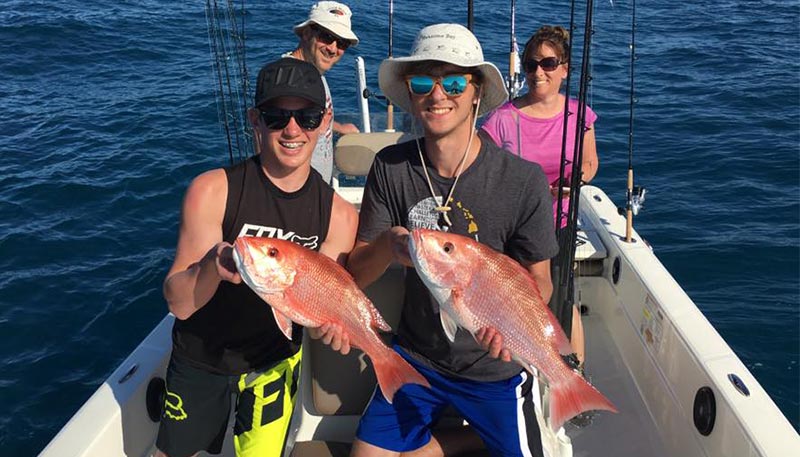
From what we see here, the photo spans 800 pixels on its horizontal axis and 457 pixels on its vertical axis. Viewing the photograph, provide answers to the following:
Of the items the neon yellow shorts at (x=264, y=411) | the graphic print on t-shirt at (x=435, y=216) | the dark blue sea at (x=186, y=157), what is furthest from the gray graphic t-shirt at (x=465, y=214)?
the dark blue sea at (x=186, y=157)

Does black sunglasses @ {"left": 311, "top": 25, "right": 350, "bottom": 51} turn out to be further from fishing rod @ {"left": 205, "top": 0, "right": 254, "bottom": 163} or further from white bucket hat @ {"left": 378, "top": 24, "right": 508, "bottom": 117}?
white bucket hat @ {"left": 378, "top": 24, "right": 508, "bottom": 117}

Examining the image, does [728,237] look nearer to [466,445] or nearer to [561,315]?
[561,315]

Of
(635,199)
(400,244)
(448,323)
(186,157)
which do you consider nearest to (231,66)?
(186,157)

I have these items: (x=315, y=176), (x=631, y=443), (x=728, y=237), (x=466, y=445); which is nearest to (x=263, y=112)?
(x=315, y=176)

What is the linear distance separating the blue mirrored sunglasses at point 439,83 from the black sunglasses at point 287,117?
384 mm

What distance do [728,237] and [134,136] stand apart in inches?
352

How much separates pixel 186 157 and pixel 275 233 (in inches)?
323

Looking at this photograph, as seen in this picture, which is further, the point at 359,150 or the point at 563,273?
the point at 359,150

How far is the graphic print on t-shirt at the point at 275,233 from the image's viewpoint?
242cm

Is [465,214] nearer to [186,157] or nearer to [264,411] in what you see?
[264,411]

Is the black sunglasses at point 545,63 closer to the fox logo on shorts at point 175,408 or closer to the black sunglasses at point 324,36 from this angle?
the black sunglasses at point 324,36

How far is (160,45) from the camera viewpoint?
48.7 ft

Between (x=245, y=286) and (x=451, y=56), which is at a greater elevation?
(x=451, y=56)

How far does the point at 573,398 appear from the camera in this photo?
2.31m
